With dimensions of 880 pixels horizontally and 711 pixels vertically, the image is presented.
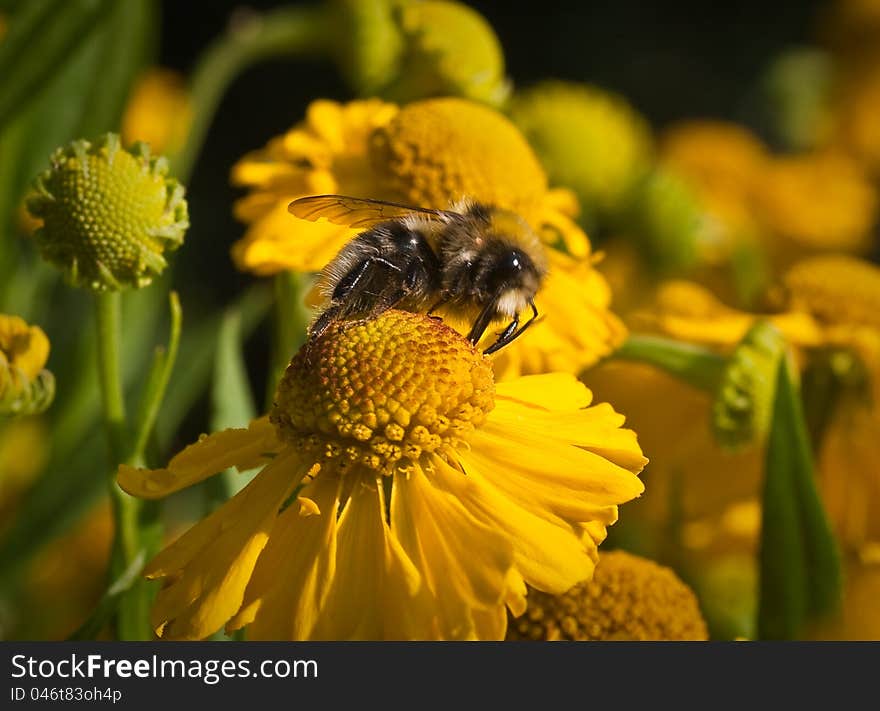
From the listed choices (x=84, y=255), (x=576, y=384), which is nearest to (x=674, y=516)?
(x=576, y=384)

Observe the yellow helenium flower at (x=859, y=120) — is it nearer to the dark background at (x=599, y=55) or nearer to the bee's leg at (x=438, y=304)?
the dark background at (x=599, y=55)

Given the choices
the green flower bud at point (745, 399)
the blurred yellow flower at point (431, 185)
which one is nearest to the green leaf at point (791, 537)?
the green flower bud at point (745, 399)

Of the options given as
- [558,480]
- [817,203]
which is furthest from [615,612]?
[817,203]

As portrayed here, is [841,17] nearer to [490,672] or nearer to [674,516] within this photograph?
[674,516]

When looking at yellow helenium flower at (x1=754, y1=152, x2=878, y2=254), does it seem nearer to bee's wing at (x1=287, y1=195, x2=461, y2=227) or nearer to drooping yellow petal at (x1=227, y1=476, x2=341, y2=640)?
bee's wing at (x1=287, y1=195, x2=461, y2=227)

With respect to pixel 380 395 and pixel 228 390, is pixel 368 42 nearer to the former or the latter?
A: pixel 228 390

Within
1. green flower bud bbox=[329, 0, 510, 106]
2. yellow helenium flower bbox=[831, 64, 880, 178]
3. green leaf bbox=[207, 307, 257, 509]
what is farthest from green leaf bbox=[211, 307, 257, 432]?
yellow helenium flower bbox=[831, 64, 880, 178]
